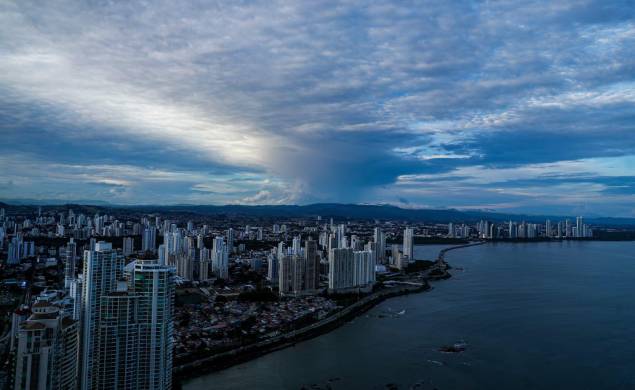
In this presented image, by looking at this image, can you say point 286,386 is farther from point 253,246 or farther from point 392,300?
point 253,246

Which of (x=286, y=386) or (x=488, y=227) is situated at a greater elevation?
(x=488, y=227)

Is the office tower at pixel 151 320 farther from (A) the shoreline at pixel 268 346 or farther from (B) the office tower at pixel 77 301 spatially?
(A) the shoreline at pixel 268 346

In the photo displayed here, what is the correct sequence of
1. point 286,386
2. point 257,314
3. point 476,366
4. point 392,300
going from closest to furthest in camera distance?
point 286,386 → point 476,366 → point 257,314 → point 392,300

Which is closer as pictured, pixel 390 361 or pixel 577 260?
pixel 390 361

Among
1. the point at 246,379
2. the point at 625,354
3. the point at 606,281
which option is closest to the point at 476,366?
the point at 625,354

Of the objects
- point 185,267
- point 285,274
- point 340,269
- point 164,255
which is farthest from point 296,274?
point 164,255

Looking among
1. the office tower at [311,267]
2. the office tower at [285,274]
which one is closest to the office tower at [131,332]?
the office tower at [285,274]

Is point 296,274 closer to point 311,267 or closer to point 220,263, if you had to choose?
point 311,267
